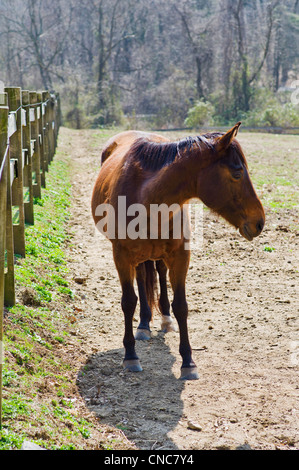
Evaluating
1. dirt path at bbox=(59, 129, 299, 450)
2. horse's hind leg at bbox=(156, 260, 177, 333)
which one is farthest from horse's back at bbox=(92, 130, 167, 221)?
dirt path at bbox=(59, 129, 299, 450)

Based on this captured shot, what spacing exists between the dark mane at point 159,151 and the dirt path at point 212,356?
1.70 metres

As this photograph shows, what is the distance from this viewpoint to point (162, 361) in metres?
4.34

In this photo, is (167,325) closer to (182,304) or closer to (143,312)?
(143,312)

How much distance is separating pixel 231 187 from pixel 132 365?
1.71 m

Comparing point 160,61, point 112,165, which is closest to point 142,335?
point 112,165

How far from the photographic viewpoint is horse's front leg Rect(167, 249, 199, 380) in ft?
13.1

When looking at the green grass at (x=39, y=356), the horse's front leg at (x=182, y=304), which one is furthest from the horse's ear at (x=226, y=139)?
the green grass at (x=39, y=356)

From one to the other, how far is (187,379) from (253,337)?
3.14ft

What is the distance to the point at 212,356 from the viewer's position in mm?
4336

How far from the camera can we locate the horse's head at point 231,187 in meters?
3.45

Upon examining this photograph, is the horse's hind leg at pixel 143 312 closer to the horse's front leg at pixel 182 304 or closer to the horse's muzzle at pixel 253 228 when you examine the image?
the horse's front leg at pixel 182 304

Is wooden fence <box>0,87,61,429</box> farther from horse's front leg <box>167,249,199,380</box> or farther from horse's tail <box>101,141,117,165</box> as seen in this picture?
horse's front leg <box>167,249,199,380</box>
